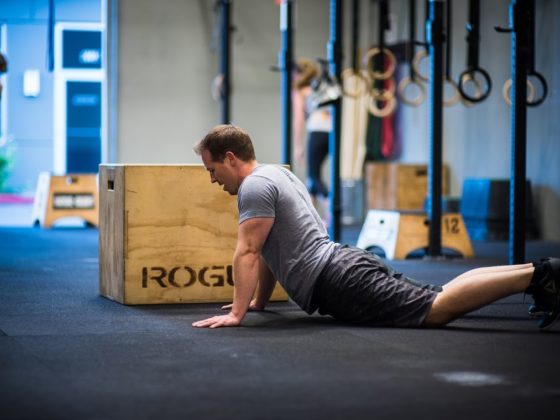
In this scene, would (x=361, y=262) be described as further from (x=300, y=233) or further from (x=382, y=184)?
(x=382, y=184)

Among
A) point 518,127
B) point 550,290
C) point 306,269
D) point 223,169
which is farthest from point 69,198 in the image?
point 550,290

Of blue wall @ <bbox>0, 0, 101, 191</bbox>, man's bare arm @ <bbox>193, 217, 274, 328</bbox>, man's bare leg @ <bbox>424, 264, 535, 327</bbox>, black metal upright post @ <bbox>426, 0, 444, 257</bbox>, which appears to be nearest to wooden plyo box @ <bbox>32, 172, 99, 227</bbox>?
blue wall @ <bbox>0, 0, 101, 191</bbox>

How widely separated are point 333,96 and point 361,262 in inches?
169

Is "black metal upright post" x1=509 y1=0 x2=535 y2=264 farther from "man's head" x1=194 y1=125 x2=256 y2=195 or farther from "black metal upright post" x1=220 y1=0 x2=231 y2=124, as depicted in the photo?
"black metal upright post" x1=220 y1=0 x2=231 y2=124

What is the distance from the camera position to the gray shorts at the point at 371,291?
373cm

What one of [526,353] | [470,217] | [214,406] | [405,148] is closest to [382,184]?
[405,148]

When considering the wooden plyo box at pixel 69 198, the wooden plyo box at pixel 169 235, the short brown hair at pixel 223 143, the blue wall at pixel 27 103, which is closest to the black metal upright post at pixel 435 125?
the wooden plyo box at pixel 169 235

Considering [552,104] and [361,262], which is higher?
[552,104]

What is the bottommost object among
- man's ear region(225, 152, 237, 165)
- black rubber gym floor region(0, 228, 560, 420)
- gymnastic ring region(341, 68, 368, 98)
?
black rubber gym floor region(0, 228, 560, 420)

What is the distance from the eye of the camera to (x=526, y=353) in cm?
327

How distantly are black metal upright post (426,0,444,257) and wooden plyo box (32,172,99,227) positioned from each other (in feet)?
14.5

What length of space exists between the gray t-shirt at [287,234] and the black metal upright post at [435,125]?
312 cm

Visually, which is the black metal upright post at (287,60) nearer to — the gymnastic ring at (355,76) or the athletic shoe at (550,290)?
the gymnastic ring at (355,76)

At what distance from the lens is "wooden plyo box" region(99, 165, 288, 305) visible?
14.6 ft
